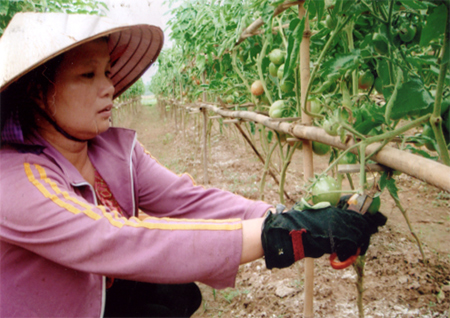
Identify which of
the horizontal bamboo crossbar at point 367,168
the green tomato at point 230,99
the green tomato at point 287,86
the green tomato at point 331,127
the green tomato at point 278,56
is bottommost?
the green tomato at point 230,99

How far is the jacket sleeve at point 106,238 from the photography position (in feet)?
2.47

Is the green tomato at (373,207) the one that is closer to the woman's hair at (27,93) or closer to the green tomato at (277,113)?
the green tomato at (277,113)

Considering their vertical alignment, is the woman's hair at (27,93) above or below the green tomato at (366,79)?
above

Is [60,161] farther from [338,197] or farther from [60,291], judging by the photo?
[338,197]

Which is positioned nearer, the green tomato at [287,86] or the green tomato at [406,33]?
the green tomato at [406,33]

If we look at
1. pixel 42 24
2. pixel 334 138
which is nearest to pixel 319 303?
pixel 334 138

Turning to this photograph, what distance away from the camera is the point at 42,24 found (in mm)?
837

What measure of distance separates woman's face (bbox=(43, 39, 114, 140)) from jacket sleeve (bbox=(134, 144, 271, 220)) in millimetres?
318

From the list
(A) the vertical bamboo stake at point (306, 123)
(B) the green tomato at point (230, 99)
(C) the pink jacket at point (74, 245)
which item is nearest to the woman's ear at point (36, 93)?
(C) the pink jacket at point (74, 245)

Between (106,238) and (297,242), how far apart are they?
45cm

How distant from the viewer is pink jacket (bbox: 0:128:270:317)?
2.48 ft

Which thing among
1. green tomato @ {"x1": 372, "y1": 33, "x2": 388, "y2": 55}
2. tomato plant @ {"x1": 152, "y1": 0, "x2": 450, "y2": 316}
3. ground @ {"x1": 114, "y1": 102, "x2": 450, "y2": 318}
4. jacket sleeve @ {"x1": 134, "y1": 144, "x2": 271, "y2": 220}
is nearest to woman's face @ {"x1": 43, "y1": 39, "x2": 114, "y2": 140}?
A: jacket sleeve @ {"x1": 134, "y1": 144, "x2": 271, "y2": 220}

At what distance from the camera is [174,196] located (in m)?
1.25

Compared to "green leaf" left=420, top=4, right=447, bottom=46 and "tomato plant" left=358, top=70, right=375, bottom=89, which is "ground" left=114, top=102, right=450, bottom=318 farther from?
"green leaf" left=420, top=4, right=447, bottom=46
